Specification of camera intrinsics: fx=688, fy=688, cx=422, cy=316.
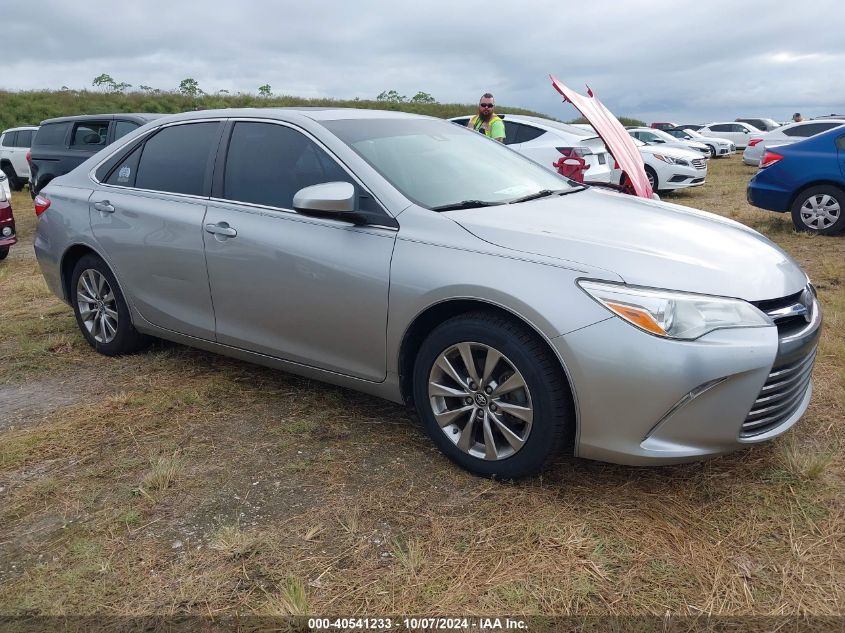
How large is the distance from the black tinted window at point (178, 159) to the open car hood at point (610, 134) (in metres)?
3.03

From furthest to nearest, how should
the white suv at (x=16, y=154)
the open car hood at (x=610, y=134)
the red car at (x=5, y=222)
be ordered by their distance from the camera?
the white suv at (x=16, y=154) → the red car at (x=5, y=222) → the open car hood at (x=610, y=134)

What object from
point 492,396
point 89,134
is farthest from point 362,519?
point 89,134

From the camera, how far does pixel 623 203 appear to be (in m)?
3.47

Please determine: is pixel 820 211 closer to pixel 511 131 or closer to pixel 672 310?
pixel 511 131

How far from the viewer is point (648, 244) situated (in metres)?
2.73

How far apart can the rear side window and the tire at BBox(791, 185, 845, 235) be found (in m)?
10.4

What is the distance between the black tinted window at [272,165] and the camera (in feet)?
11.0

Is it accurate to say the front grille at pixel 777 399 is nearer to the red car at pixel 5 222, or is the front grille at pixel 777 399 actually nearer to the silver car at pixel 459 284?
the silver car at pixel 459 284

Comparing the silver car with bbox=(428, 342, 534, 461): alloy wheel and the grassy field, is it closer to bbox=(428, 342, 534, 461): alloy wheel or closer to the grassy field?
bbox=(428, 342, 534, 461): alloy wheel

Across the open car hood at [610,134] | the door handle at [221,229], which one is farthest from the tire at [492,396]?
the open car hood at [610,134]

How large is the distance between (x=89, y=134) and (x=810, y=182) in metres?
9.80

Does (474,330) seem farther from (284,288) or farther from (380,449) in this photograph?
(284,288)

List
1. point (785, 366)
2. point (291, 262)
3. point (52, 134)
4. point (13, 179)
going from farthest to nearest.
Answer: point (13, 179) < point (52, 134) < point (291, 262) < point (785, 366)

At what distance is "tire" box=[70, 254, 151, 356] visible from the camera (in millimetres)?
4285
